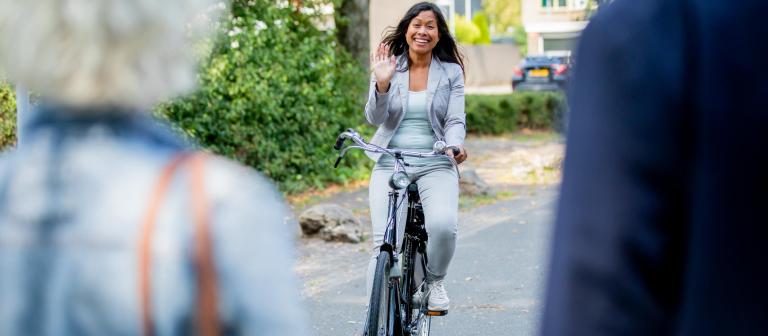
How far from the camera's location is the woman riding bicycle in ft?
19.5

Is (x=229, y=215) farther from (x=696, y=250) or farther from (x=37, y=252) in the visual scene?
(x=696, y=250)

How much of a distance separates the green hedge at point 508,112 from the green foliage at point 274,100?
8.84m

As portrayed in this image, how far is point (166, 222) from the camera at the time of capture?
1562mm

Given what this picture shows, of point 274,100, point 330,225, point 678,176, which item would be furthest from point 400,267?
point 274,100

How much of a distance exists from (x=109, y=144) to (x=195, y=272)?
238 mm

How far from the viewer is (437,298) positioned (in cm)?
617

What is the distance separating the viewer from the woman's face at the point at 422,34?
20.6 ft

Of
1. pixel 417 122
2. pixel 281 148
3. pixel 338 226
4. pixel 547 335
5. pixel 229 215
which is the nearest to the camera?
pixel 547 335

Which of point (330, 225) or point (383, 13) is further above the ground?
point (383, 13)

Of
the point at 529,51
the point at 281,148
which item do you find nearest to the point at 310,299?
the point at 281,148

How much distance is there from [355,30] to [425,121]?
392 inches

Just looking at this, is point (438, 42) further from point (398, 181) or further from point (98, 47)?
point (98, 47)

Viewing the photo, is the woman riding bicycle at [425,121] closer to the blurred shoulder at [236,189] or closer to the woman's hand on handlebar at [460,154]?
the woman's hand on handlebar at [460,154]

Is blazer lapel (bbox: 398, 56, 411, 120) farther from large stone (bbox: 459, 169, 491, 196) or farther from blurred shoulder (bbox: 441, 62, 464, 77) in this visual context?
large stone (bbox: 459, 169, 491, 196)
